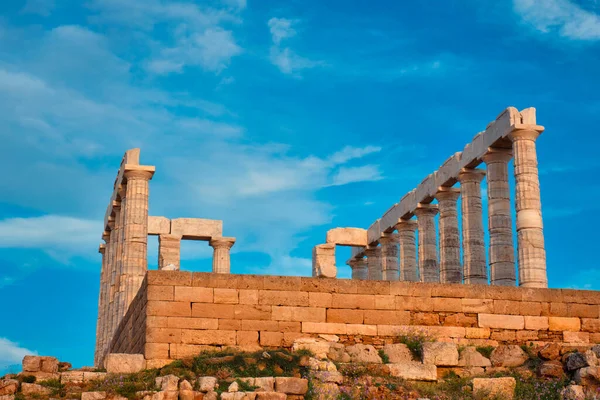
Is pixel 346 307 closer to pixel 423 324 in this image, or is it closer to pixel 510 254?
pixel 423 324

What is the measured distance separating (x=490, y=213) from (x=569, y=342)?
42.9 ft

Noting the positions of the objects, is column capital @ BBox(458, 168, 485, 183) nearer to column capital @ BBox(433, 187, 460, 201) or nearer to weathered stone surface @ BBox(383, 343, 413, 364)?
column capital @ BBox(433, 187, 460, 201)

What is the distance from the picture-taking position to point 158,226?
4491 cm

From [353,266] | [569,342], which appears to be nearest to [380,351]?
[569,342]

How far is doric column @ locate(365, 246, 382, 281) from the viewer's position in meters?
48.8

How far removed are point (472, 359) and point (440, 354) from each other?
777 mm

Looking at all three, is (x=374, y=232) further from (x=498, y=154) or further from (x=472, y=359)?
(x=472, y=359)

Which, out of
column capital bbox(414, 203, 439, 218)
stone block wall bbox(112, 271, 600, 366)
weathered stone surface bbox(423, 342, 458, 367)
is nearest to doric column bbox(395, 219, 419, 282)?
column capital bbox(414, 203, 439, 218)

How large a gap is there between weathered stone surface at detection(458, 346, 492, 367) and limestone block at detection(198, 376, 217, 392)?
18.2ft

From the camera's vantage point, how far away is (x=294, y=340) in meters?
20.8

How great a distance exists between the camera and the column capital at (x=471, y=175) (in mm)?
37562

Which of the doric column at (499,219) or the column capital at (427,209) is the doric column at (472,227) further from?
the column capital at (427,209)

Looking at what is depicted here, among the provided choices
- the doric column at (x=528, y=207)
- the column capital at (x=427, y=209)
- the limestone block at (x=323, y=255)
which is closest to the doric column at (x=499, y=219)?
the doric column at (x=528, y=207)

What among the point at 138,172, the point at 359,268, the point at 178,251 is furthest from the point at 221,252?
the point at 138,172
